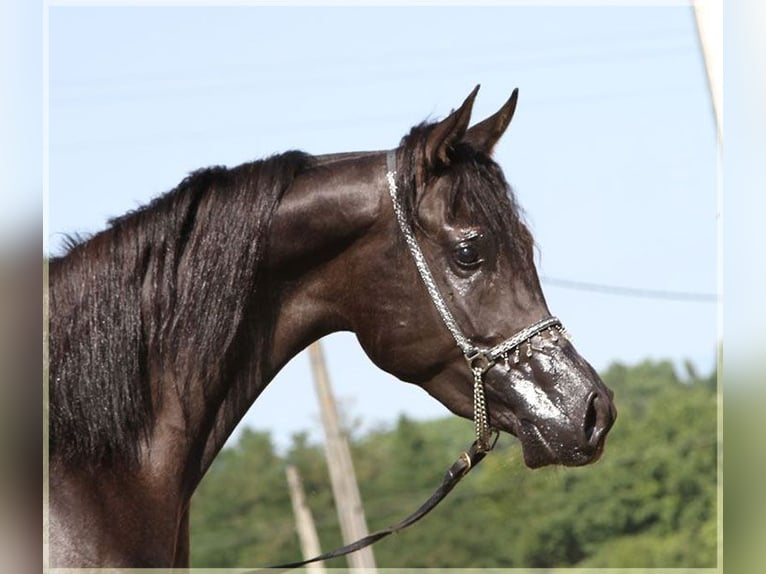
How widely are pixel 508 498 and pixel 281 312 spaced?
56.3ft

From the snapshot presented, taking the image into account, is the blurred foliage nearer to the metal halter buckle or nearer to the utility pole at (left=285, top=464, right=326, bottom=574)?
the utility pole at (left=285, top=464, right=326, bottom=574)

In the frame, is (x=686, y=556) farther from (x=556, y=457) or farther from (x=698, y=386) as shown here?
(x=556, y=457)

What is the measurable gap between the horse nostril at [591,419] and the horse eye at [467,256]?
0.54m

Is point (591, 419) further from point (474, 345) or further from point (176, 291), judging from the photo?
point (176, 291)

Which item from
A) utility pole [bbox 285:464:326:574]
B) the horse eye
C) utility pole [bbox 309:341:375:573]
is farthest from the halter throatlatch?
utility pole [bbox 285:464:326:574]

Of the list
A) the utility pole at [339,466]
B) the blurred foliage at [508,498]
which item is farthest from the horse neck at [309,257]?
the blurred foliage at [508,498]

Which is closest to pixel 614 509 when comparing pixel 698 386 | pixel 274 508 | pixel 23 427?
pixel 698 386

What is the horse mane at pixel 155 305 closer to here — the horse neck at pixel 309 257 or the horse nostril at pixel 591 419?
the horse neck at pixel 309 257

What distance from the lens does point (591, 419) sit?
3.25 metres

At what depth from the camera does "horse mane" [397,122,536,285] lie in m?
3.34

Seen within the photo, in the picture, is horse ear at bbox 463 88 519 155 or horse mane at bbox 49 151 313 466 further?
horse ear at bbox 463 88 519 155

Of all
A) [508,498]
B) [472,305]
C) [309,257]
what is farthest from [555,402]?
[508,498]

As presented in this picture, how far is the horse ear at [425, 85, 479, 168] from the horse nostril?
2.82 feet

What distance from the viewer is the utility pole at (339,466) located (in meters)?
14.1
